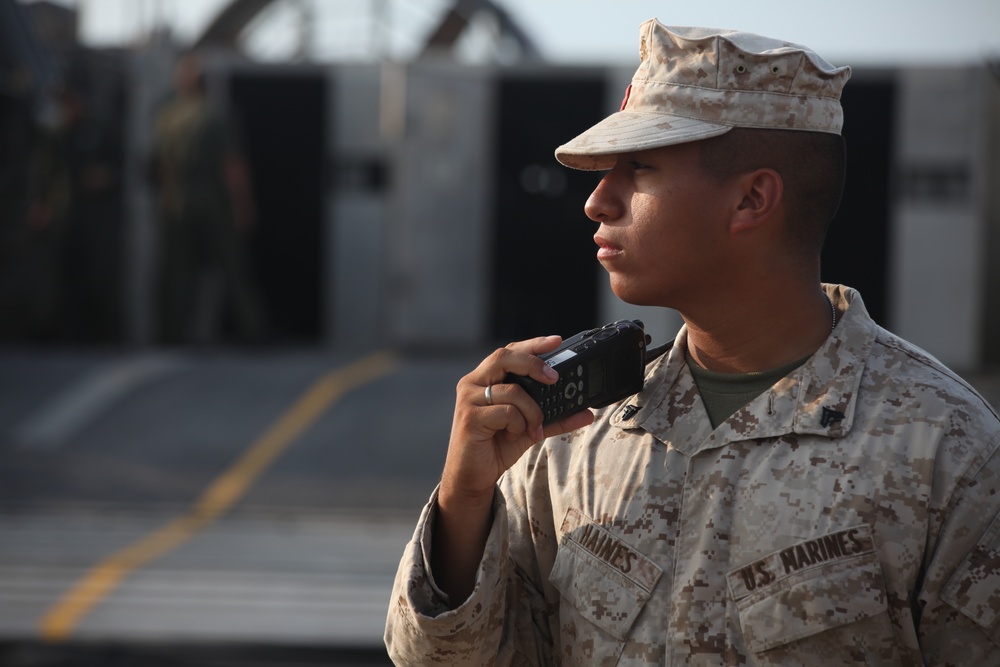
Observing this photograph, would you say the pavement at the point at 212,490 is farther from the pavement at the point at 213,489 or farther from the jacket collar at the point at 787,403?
the jacket collar at the point at 787,403

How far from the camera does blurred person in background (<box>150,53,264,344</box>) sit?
9453 millimetres

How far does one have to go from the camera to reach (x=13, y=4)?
9.66 m

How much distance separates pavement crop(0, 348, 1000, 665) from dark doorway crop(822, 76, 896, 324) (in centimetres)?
126

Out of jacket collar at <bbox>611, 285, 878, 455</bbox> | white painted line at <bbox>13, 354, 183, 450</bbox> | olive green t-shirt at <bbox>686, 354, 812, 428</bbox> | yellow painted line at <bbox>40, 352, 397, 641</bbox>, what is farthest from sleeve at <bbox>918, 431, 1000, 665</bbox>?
white painted line at <bbox>13, 354, 183, 450</bbox>

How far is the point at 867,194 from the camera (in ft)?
32.2

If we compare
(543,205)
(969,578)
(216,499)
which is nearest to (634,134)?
(969,578)

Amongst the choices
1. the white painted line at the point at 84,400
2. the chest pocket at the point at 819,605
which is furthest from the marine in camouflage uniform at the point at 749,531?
the white painted line at the point at 84,400

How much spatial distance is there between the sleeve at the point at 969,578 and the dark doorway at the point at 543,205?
28.2 ft

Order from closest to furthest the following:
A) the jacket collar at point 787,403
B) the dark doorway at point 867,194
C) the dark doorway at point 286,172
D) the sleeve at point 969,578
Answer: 1. the sleeve at point 969,578
2. the jacket collar at point 787,403
3. the dark doorway at point 867,194
4. the dark doorway at point 286,172

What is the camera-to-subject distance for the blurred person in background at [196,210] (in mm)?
9453

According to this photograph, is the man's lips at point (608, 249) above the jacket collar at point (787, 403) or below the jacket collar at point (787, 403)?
above

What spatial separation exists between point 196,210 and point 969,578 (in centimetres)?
852

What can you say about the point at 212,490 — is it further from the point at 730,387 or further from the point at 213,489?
the point at 730,387

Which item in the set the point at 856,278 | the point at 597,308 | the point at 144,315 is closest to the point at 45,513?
the point at 144,315
